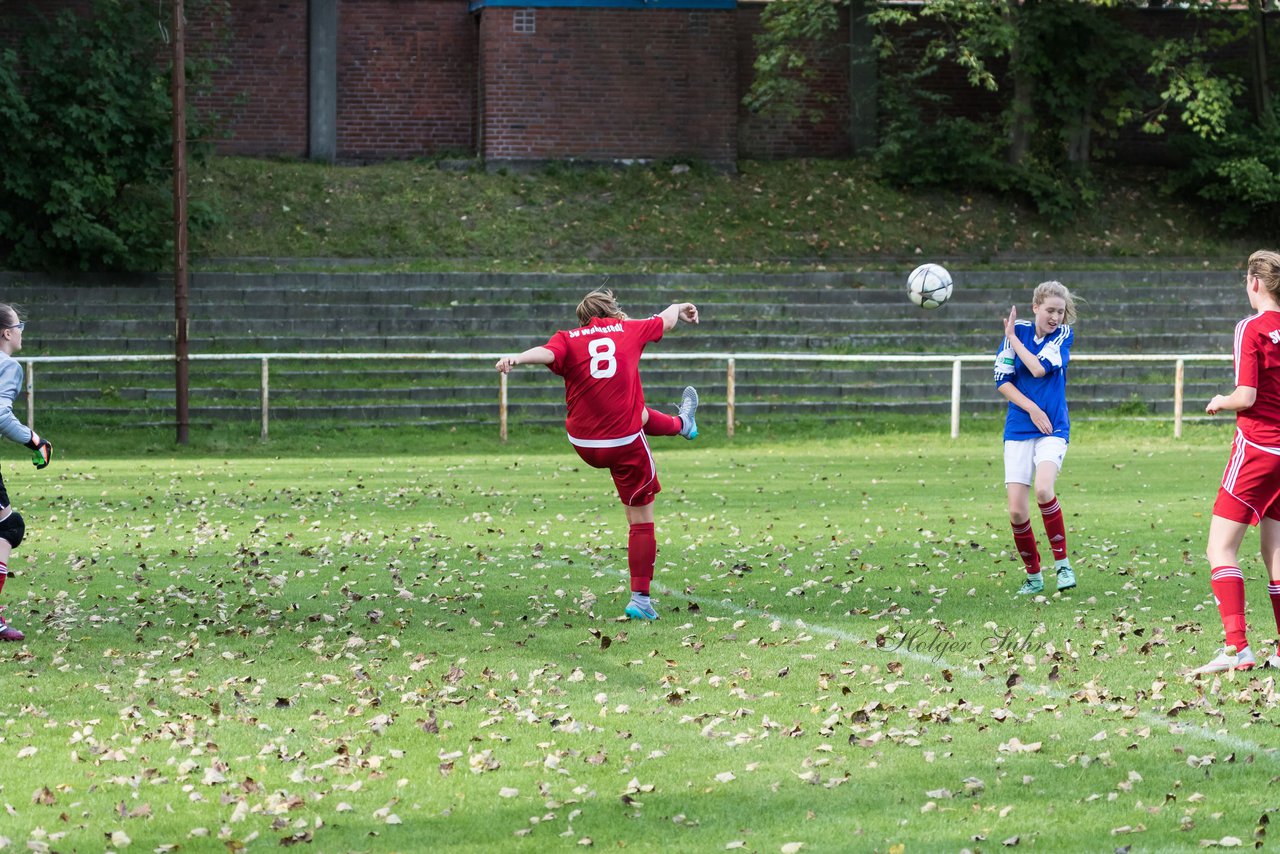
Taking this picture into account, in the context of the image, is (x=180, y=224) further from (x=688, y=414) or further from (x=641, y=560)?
(x=641, y=560)

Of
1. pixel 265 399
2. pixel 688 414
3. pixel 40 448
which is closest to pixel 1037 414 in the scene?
pixel 688 414

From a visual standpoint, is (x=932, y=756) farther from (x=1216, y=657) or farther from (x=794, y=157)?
(x=794, y=157)

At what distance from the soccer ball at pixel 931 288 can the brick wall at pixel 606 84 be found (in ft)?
66.0

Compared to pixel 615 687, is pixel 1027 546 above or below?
above

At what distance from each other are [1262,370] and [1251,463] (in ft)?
1.46

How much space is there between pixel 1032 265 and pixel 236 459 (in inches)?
688

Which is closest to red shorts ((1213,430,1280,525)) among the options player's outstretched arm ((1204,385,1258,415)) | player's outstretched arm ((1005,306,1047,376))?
player's outstretched arm ((1204,385,1258,415))

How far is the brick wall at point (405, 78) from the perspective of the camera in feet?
118

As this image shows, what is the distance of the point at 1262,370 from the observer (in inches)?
287

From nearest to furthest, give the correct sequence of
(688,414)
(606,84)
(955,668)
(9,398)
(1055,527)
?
(955,668) → (9,398) → (1055,527) → (688,414) → (606,84)

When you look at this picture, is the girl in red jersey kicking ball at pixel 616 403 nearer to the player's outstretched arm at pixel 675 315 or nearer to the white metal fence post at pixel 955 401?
Result: the player's outstretched arm at pixel 675 315

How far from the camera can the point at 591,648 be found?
331 inches

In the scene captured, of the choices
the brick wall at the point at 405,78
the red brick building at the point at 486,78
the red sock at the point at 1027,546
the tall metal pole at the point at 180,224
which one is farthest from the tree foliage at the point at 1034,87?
the red sock at the point at 1027,546

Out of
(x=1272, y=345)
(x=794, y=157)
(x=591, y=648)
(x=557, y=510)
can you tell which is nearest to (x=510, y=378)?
(x=557, y=510)
